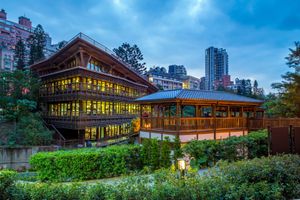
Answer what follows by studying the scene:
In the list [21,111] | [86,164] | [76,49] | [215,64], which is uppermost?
[215,64]

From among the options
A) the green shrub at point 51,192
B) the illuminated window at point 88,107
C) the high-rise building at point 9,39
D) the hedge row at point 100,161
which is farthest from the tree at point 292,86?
the high-rise building at point 9,39

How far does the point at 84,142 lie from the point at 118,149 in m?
16.1

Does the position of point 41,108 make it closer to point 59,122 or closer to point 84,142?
point 59,122

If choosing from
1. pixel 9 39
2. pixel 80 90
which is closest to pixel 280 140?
pixel 80 90

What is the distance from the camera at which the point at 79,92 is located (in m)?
25.2

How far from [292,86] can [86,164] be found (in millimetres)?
21056

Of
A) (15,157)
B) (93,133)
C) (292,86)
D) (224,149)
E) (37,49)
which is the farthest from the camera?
(37,49)

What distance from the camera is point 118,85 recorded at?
106 ft

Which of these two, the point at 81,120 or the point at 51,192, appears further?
the point at 81,120

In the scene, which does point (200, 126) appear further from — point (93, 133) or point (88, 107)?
point (93, 133)

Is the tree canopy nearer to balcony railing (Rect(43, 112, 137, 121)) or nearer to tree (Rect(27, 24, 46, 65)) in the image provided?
balcony railing (Rect(43, 112, 137, 121))

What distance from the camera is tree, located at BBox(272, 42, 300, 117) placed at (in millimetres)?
21188

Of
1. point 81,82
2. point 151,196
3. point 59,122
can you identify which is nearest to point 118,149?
point 151,196

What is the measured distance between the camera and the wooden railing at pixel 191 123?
52.7 feet
